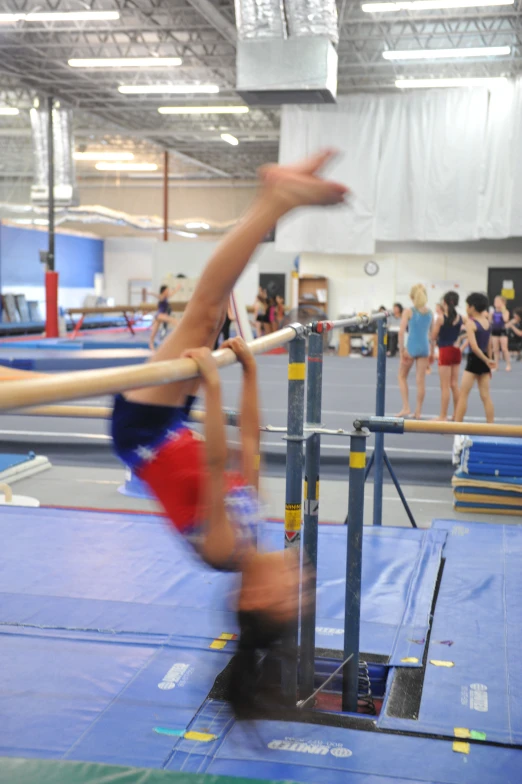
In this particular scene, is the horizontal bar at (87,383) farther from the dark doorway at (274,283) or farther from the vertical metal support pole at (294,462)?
the dark doorway at (274,283)

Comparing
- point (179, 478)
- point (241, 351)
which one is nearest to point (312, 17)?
point (241, 351)

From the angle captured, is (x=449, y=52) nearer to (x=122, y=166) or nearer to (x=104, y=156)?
(x=104, y=156)

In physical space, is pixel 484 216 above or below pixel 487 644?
above

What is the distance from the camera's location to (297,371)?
2.56 m

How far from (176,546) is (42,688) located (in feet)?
4.70

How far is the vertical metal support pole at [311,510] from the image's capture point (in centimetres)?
257

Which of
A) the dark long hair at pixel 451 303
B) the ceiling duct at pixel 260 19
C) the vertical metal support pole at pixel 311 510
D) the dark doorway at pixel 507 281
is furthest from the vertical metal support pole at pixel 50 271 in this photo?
the vertical metal support pole at pixel 311 510

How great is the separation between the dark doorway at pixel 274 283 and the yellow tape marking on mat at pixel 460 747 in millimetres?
20253

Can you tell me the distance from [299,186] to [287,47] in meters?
9.02

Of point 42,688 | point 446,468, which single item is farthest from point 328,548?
point 446,468

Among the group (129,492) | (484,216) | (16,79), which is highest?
(16,79)

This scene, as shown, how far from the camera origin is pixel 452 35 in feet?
45.1

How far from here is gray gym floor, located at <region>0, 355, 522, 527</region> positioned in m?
5.51

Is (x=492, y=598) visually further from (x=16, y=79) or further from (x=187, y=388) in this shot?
(x=16, y=79)
